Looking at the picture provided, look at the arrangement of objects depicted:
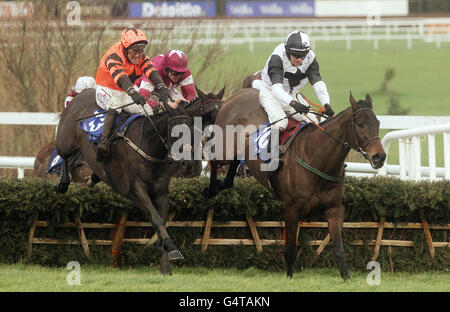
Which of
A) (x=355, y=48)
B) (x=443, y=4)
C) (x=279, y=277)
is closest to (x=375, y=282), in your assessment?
(x=279, y=277)

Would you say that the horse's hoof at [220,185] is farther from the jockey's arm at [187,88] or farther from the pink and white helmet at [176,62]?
the pink and white helmet at [176,62]

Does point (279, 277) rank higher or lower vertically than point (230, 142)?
lower

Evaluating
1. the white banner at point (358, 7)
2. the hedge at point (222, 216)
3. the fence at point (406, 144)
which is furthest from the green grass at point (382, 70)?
the hedge at point (222, 216)

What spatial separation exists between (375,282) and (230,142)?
2.31 metres

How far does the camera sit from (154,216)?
739cm

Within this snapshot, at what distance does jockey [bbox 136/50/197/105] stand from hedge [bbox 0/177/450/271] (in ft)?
2.97

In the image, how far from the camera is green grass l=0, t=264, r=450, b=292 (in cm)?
638

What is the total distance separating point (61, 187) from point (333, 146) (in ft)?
8.51

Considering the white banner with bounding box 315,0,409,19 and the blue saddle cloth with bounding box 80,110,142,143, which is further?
the white banner with bounding box 315,0,409,19

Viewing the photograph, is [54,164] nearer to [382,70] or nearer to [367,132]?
[367,132]

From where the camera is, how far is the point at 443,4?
1298 inches

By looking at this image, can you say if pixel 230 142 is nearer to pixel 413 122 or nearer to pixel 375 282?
pixel 375 282

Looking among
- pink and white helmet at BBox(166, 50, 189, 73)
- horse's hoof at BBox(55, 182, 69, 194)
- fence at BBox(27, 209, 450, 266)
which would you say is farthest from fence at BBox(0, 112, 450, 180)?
horse's hoof at BBox(55, 182, 69, 194)

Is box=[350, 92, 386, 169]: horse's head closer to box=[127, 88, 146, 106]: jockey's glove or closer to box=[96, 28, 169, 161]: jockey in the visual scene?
box=[96, 28, 169, 161]: jockey
